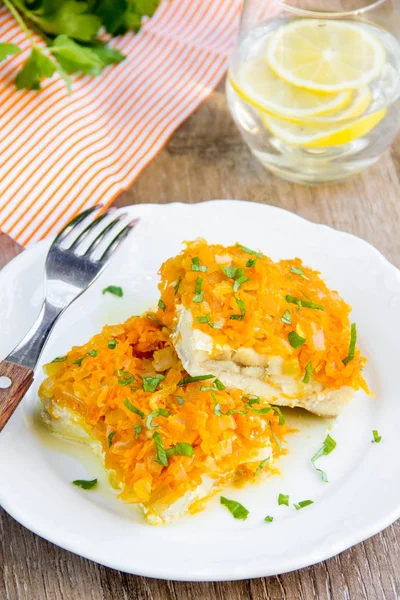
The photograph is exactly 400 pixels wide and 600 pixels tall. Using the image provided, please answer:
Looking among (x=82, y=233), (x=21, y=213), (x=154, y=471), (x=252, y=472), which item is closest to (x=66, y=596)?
(x=154, y=471)

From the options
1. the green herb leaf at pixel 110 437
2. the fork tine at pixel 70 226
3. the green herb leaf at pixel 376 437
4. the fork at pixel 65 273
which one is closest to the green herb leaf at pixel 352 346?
the green herb leaf at pixel 376 437

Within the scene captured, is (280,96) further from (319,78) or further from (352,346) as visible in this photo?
(352,346)

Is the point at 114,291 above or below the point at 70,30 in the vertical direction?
below

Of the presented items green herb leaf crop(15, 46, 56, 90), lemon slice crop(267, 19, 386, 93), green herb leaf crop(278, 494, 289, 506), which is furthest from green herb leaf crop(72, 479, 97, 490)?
green herb leaf crop(15, 46, 56, 90)

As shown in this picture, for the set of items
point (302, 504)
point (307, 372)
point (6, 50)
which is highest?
point (6, 50)

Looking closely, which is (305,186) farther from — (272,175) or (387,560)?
(387,560)

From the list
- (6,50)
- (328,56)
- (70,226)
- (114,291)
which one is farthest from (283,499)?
(6,50)

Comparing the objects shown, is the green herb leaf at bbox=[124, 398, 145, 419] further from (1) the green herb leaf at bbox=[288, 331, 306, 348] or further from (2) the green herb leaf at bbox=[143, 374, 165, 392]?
(1) the green herb leaf at bbox=[288, 331, 306, 348]
